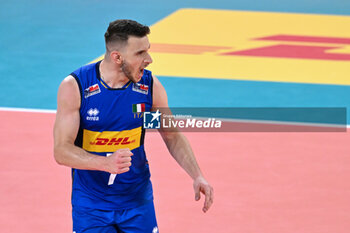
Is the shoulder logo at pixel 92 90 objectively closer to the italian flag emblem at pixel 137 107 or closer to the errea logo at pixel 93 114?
the errea logo at pixel 93 114

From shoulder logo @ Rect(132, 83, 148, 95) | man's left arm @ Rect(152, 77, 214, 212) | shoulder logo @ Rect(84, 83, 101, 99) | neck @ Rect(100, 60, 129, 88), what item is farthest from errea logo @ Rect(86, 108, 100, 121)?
man's left arm @ Rect(152, 77, 214, 212)

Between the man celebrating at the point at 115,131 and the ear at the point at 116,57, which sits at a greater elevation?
the ear at the point at 116,57

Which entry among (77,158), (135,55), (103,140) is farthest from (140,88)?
(77,158)

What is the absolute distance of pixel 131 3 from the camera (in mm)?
18203

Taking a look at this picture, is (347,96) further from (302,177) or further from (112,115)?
(112,115)

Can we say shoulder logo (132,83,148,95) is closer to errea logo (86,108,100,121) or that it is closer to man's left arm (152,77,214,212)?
man's left arm (152,77,214,212)

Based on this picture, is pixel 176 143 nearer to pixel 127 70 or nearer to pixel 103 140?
pixel 103 140

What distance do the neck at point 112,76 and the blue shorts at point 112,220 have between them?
2.89 feet

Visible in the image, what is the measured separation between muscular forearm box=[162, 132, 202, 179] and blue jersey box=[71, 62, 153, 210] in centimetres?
23

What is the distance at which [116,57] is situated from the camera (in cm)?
468

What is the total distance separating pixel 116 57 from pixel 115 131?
0.51 m

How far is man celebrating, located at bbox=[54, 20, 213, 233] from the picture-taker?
464cm

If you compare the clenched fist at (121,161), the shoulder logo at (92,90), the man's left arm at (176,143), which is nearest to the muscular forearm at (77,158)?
the clenched fist at (121,161)

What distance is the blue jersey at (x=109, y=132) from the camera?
4.73 metres
